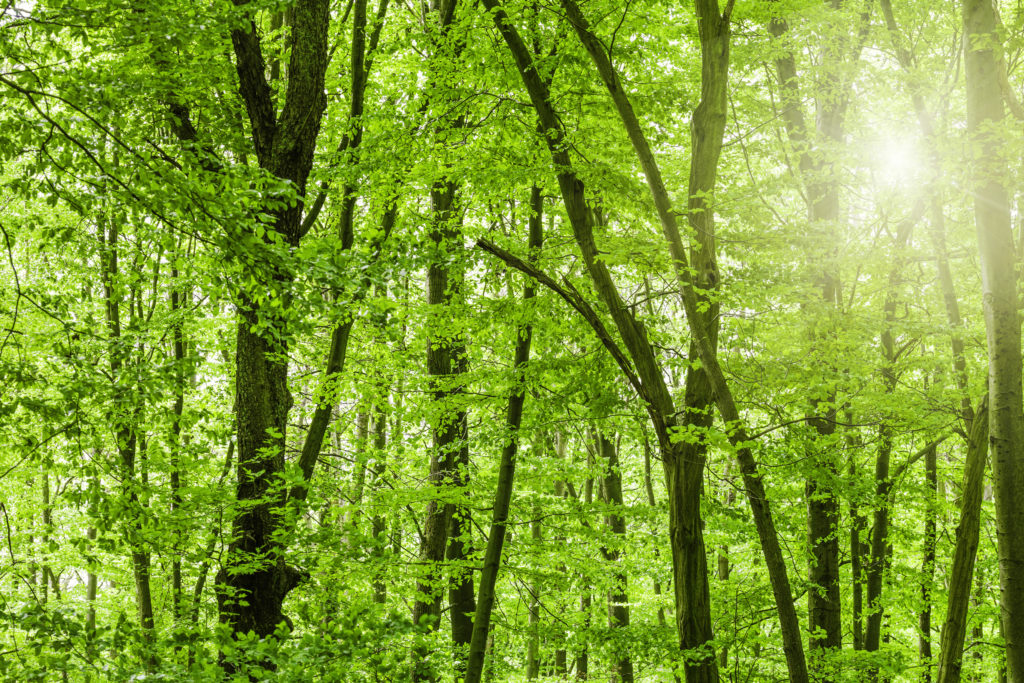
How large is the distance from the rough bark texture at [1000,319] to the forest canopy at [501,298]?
0.03m

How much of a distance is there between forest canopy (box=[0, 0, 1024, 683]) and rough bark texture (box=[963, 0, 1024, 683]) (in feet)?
0.09

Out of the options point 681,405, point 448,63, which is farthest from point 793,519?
point 448,63

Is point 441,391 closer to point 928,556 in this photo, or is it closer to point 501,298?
point 501,298

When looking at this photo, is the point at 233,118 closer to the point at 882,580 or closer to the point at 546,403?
the point at 546,403

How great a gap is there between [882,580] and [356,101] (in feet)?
32.0

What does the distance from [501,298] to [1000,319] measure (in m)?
4.48

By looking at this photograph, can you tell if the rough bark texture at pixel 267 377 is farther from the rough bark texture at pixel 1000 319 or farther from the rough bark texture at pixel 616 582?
the rough bark texture at pixel 1000 319

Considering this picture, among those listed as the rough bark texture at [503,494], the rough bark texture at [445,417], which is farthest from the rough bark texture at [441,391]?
the rough bark texture at [503,494]

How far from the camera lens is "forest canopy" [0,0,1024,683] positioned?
14.1 ft

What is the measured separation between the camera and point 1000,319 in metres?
5.38

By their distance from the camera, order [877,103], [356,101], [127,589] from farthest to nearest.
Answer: [127,589], [877,103], [356,101]

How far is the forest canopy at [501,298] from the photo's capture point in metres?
4.30

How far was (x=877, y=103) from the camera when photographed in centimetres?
876

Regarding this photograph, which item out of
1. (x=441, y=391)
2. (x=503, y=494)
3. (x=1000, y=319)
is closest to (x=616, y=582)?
(x=503, y=494)
